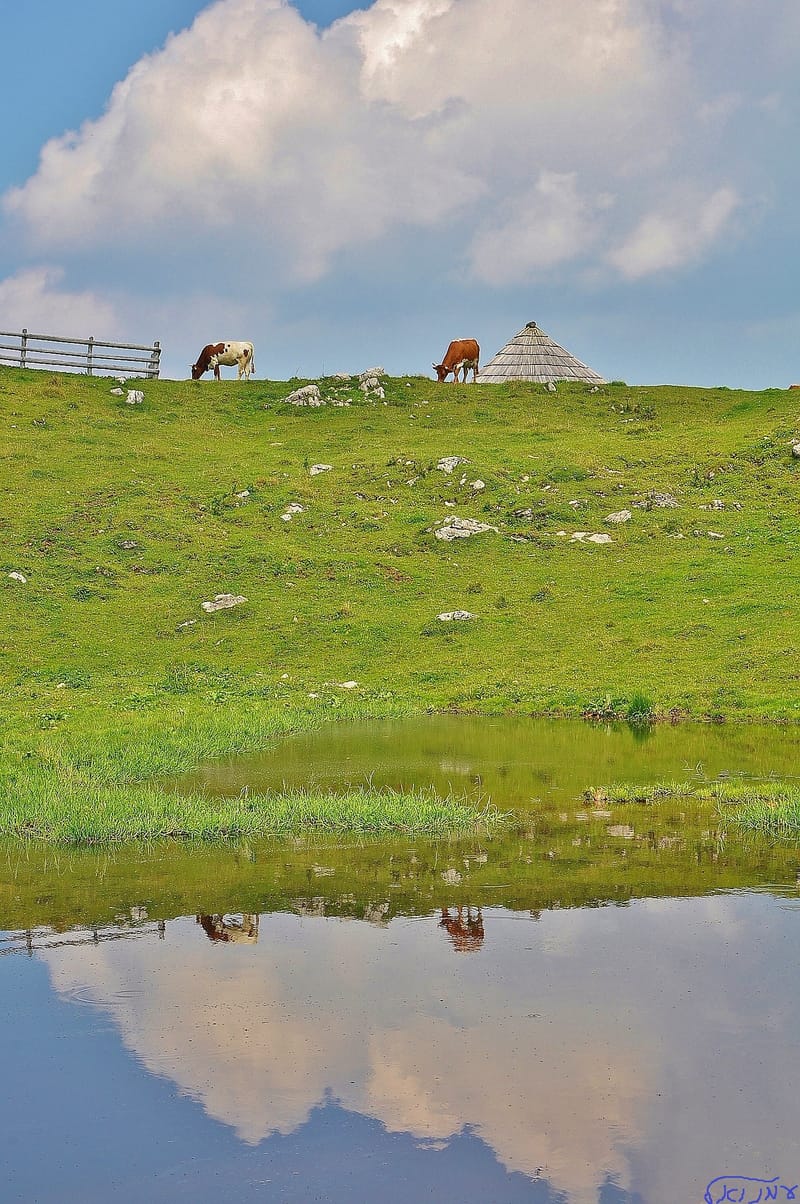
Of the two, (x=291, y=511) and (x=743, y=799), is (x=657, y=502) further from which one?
(x=743, y=799)

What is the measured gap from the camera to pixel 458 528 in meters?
45.8

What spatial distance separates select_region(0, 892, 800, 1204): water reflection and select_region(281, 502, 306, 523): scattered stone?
3414cm

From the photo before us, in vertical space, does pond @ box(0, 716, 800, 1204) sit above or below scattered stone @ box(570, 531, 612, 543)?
below

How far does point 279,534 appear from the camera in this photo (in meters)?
45.7

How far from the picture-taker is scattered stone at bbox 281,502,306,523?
4703 cm

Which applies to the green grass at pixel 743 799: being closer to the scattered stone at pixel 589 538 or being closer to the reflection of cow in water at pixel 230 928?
the reflection of cow in water at pixel 230 928

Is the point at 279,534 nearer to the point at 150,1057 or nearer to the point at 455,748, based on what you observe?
the point at 455,748

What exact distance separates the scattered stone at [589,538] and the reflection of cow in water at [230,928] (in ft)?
106

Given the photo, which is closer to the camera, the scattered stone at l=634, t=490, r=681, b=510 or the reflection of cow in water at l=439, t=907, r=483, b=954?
the reflection of cow in water at l=439, t=907, r=483, b=954

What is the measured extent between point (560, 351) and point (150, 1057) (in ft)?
230

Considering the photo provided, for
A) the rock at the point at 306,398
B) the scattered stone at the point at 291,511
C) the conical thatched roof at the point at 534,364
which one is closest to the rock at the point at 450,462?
the scattered stone at the point at 291,511

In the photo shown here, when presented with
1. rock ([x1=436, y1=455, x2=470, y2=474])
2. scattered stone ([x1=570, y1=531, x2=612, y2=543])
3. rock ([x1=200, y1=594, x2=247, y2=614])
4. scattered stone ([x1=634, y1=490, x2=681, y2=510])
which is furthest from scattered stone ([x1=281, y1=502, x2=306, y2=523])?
scattered stone ([x1=634, y1=490, x2=681, y2=510])

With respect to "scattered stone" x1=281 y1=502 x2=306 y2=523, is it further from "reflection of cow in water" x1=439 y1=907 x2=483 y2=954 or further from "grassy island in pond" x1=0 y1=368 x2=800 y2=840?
"reflection of cow in water" x1=439 y1=907 x2=483 y2=954

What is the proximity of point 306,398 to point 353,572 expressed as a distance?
24.0 meters
